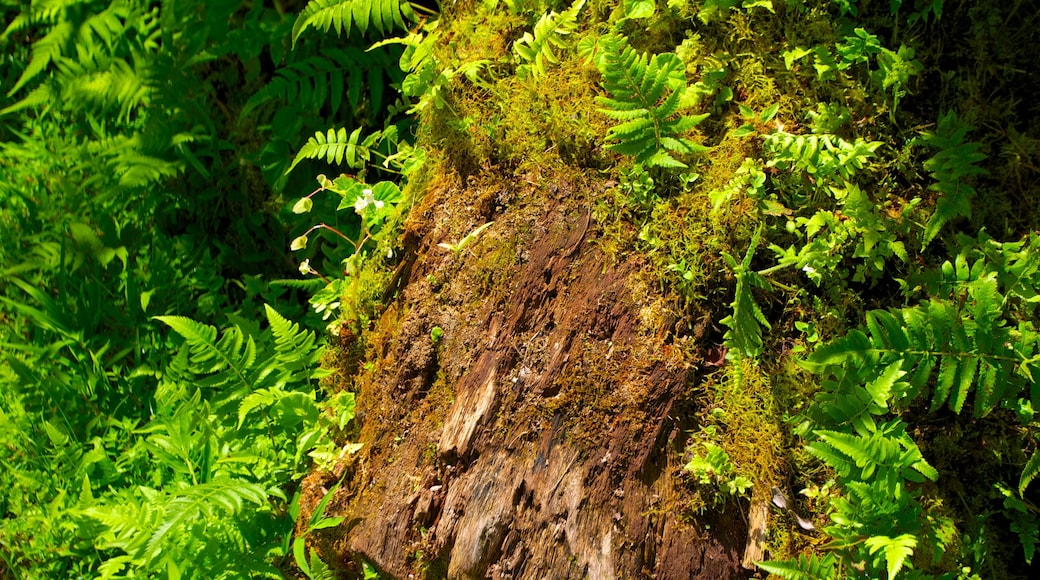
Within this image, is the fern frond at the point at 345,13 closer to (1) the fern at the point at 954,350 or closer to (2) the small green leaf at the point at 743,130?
(2) the small green leaf at the point at 743,130

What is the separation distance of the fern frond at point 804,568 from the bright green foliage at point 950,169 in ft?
3.50

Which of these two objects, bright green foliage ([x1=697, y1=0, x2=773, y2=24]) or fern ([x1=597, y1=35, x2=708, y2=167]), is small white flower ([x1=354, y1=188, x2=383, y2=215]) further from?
bright green foliage ([x1=697, y1=0, x2=773, y2=24])

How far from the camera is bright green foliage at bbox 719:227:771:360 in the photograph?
2.33m

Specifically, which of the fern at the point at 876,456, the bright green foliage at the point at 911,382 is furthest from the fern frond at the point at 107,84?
the fern at the point at 876,456

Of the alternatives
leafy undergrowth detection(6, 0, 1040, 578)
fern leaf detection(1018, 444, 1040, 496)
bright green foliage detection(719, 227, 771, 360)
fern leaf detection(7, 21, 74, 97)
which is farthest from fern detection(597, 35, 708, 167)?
fern leaf detection(7, 21, 74, 97)

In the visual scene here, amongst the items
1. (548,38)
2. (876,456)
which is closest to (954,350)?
(876,456)

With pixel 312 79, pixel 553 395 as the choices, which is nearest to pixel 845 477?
pixel 553 395

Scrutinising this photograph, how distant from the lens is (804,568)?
84.6 inches

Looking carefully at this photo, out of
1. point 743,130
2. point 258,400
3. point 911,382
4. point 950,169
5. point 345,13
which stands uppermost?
point 345,13

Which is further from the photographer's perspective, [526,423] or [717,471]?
[526,423]

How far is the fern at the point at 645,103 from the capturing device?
2.31 m

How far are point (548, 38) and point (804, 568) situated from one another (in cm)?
203

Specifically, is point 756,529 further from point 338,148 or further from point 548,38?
point 338,148

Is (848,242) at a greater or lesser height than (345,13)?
lesser
